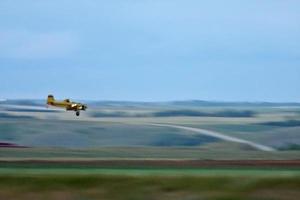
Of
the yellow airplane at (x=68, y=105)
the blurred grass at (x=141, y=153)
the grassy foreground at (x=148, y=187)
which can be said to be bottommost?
the grassy foreground at (x=148, y=187)

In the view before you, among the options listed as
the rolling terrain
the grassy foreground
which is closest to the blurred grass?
the rolling terrain

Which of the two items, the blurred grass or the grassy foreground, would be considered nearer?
the grassy foreground

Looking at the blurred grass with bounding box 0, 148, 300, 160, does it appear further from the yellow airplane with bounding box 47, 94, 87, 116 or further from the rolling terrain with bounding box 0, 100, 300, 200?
the yellow airplane with bounding box 47, 94, 87, 116

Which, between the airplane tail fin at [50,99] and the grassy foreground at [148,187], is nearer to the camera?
the grassy foreground at [148,187]

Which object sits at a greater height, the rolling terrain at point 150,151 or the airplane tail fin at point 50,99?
the airplane tail fin at point 50,99

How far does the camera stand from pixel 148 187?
34.4 feet

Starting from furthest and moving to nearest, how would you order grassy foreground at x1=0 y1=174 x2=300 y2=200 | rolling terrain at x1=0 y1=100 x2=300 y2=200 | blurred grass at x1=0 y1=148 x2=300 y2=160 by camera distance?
blurred grass at x1=0 y1=148 x2=300 y2=160, rolling terrain at x1=0 y1=100 x2=300 y2=200, grassy foreground at x1=0 y1=174 x2=300 y2=200

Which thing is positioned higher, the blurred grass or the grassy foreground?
the blurred grass

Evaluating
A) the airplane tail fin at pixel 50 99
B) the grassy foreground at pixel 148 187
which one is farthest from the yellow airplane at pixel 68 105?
the grassy foreground at pixel 148 187

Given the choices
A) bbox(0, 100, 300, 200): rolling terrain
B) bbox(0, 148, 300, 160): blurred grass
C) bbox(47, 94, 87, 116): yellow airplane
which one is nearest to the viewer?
bbox(0, 100, 300, 200): rolling terrain

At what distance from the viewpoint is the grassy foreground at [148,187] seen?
1023cm

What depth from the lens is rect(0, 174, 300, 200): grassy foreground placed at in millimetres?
10227

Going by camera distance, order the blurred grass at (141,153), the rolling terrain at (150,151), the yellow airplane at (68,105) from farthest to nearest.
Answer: the yellow airplane at (68,105) < the blurred grass at (141,153) < the rolling terrain at (150,151)

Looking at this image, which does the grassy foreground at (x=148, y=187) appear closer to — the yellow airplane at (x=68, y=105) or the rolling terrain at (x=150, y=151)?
the rolling terrain at (x=150, y=151)
